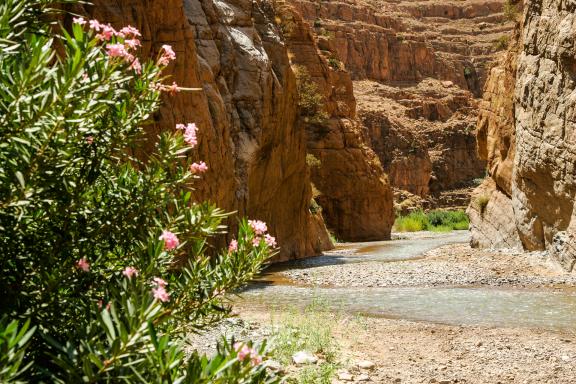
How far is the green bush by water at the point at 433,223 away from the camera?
184 ft

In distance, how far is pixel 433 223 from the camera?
198ft

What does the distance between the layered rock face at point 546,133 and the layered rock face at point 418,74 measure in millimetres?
44675

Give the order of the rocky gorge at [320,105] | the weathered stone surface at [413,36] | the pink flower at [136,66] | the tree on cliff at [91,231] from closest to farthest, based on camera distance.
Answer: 1. the tree on cliff at [91,231]
2. the pink flower at [136,66]
3. the rocky gorge at [320,105]
4. the weathered stone surface at [413,36]

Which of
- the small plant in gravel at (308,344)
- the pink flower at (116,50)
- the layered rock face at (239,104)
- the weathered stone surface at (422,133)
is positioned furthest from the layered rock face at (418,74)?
the pink flower at (116,50)

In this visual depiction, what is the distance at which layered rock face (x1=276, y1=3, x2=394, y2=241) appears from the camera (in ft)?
142

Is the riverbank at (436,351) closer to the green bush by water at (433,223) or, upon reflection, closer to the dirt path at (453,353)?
the dirt path at (453,353)

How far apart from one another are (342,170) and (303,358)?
37436 millimetres

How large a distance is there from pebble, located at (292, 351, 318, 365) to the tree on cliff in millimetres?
4278

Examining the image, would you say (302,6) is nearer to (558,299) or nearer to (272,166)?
(272,166)

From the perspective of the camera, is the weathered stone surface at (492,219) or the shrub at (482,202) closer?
the weathered stone surface at (492,219)

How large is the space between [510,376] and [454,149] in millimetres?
80859

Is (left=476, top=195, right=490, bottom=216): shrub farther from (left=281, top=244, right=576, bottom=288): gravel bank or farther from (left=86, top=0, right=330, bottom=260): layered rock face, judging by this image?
(left=86, top=0, right=330, bottom=260): layered rock face

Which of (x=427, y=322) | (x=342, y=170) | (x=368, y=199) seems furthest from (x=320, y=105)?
(x=427, y=322)

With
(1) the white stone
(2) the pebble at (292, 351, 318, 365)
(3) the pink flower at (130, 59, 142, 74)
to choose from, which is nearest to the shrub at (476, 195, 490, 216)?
(1) the white stone
